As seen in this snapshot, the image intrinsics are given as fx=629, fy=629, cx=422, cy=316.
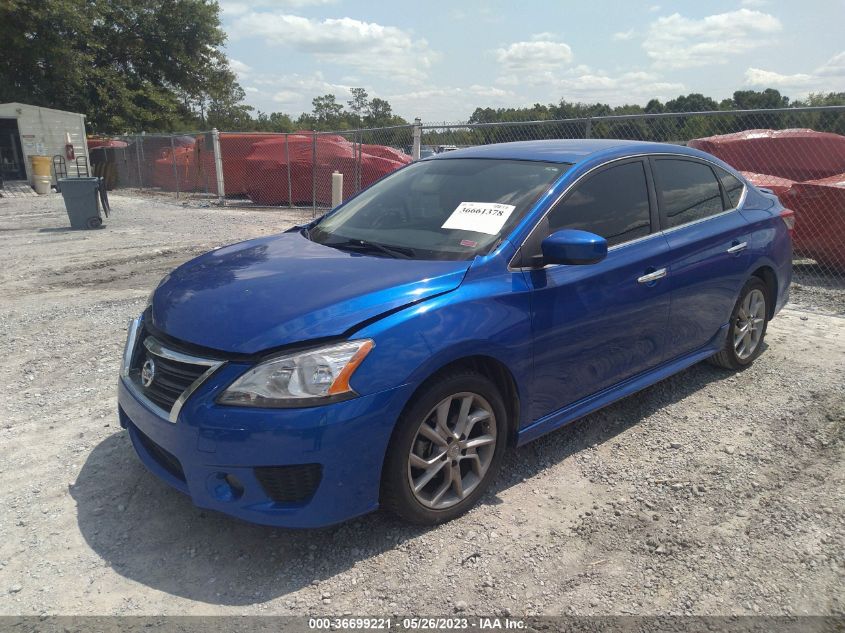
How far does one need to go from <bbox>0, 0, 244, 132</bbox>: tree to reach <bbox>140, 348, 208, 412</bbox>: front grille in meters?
30.8

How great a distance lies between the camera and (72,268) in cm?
883

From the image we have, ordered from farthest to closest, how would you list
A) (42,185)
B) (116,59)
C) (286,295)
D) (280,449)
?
(116,59) → (42,185) → (286,295) → (280,449)

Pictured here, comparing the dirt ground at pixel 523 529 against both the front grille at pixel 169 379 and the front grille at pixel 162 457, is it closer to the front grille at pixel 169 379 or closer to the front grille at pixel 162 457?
the front grille at pixel 162 457

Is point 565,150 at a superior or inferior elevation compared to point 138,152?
superior

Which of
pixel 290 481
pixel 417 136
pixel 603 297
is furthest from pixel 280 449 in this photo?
pixel 417 136

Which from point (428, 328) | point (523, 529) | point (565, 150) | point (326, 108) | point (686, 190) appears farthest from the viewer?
point (326, 108)

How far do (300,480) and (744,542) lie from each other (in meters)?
2.03

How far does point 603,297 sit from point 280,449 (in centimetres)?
191

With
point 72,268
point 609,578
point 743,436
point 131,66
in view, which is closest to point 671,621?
point 609,578

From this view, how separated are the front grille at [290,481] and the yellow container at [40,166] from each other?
24.6 m

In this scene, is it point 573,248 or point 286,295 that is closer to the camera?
point 286,295

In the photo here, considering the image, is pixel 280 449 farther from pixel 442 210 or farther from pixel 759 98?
pixel 759 98

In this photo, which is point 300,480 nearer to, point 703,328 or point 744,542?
point 744,542

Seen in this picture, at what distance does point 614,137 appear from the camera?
8828 mm
